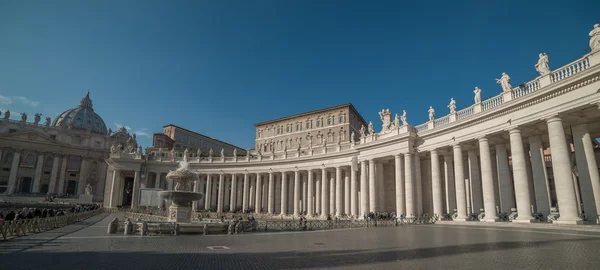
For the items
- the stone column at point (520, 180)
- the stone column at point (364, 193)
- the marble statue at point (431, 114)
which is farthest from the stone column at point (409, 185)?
the stone column at point (520, 180)

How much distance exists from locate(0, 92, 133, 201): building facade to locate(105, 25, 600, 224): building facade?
79530mm

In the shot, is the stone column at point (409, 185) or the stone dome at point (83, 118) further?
the stone dome at point (83, 118)

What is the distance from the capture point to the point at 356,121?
3174 inches

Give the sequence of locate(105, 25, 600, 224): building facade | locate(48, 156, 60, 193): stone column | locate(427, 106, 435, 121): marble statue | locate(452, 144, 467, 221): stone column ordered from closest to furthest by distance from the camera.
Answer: locate(105, 25, 600, 224): building facade → locate(452, 144, 467, 221): stone column → locate(427, 106, 435, 121): marble statue → locate(48, 156, 60, 193): stone column

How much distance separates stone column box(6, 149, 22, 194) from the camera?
8819cm

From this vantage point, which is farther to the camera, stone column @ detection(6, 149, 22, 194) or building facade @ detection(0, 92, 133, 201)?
building facade @ detection(0, 92, 133, 201)

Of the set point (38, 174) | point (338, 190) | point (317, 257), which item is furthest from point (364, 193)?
point (38, 174)

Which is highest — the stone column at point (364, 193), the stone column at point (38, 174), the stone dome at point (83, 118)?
the stone dome at point (83, 118)

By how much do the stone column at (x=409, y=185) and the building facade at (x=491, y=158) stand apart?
107 millimetres

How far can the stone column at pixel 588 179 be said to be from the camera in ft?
71.3

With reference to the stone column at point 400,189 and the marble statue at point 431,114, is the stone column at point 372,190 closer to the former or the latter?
the stone column at point 400,189

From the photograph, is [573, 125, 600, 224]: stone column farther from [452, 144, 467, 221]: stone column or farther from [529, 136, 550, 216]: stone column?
[452, 144, 467, 221]: stone column

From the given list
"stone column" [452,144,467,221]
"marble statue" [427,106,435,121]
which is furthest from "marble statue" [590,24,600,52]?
"marble statue" [427,106,435,121]

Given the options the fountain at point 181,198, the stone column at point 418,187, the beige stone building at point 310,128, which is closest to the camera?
the fountain at point 181,198
